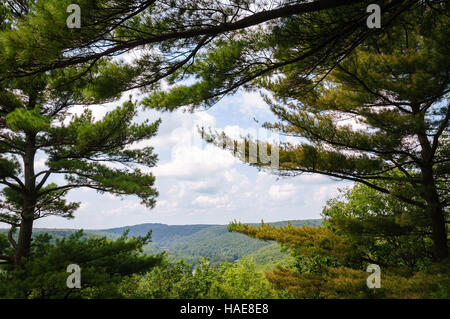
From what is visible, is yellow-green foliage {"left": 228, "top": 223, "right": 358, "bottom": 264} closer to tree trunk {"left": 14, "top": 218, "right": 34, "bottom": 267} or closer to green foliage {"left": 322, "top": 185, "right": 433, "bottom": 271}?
green foliage {"left": 322, "top": 185, "right": 433, "bottom": 271}

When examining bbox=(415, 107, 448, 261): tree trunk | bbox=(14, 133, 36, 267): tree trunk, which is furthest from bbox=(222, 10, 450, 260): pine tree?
bbox=(14, 133, 36, 267): tree trunk

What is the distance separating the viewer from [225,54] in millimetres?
3250

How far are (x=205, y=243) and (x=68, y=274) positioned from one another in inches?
4667

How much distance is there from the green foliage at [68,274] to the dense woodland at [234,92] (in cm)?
2

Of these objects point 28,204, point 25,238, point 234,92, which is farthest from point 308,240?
point 28,204

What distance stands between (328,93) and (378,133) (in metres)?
1.39

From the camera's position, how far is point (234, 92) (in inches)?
145

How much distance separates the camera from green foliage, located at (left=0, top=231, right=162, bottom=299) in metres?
2.36

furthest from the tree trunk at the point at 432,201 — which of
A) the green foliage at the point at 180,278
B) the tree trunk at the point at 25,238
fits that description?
the tree trunk at the point at 25,238

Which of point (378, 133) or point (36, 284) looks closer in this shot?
point (36, 284)

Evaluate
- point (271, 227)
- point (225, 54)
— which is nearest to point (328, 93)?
point (225, 54)

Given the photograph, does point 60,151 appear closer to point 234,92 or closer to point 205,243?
point 234,92

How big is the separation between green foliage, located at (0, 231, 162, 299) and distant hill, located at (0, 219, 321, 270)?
38.7ft

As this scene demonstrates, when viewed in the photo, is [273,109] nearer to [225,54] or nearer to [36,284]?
[225,54]
